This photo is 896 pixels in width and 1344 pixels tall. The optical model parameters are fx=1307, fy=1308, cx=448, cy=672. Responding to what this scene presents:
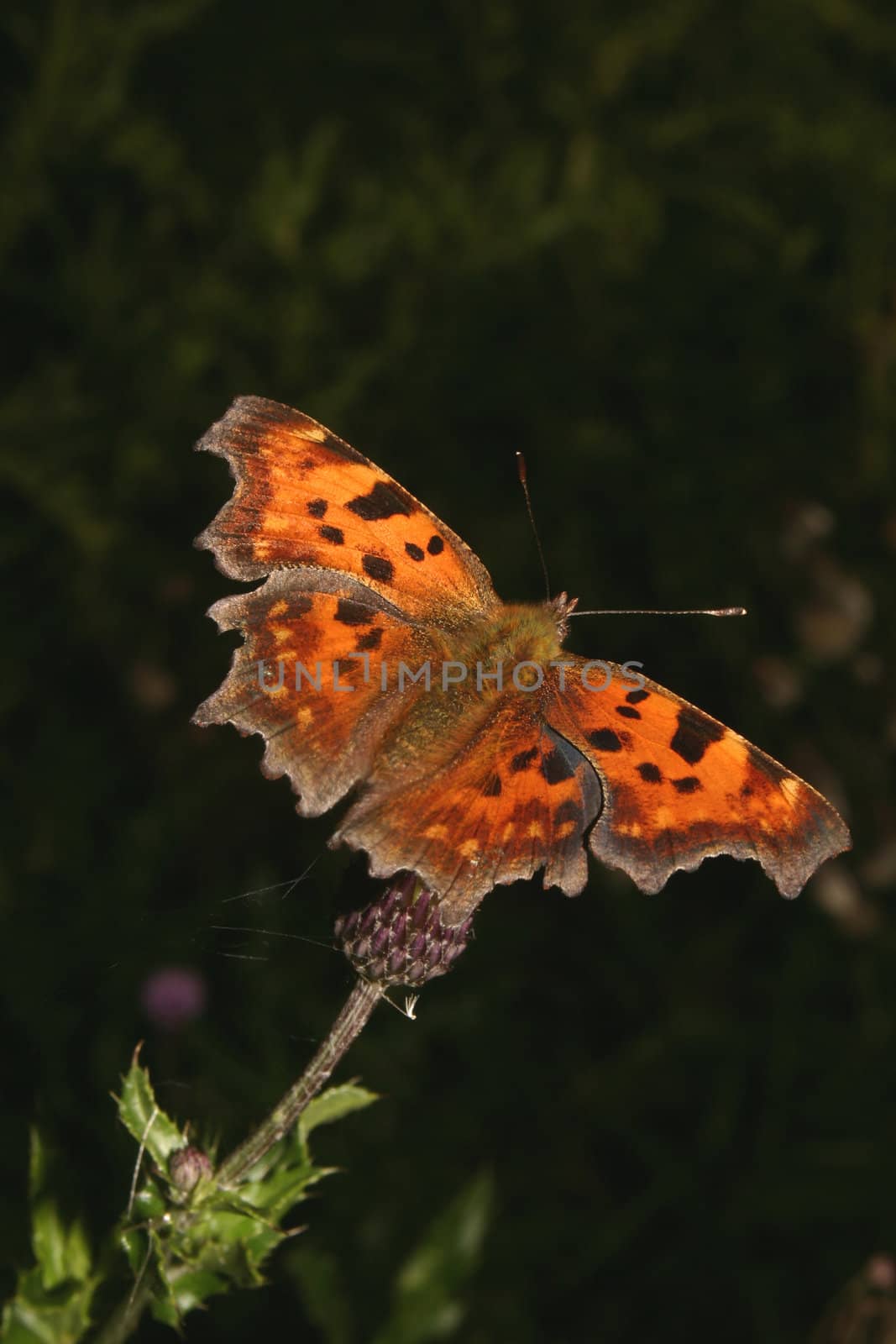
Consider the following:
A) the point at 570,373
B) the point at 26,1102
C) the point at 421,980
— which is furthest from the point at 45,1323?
the point at 570,373

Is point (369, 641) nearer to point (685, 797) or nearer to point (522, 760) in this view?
point (522, 760)

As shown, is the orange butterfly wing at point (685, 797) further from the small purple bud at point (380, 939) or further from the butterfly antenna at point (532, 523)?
the butterfly antenna at point (532, 523)

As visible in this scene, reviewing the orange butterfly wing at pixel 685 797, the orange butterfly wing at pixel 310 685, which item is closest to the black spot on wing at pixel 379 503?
the orange butterfly wing at pixel 310 685

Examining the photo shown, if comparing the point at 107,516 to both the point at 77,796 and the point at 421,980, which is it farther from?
the point at 421,980

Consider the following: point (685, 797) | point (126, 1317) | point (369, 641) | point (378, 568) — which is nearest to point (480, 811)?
point (685, 797)

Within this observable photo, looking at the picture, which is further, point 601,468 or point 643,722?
point 601,468

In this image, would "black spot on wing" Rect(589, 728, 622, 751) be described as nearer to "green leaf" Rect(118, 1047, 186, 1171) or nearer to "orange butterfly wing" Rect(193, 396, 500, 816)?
"orange butterfly wing" Rect(193, 396, 500, 816)
